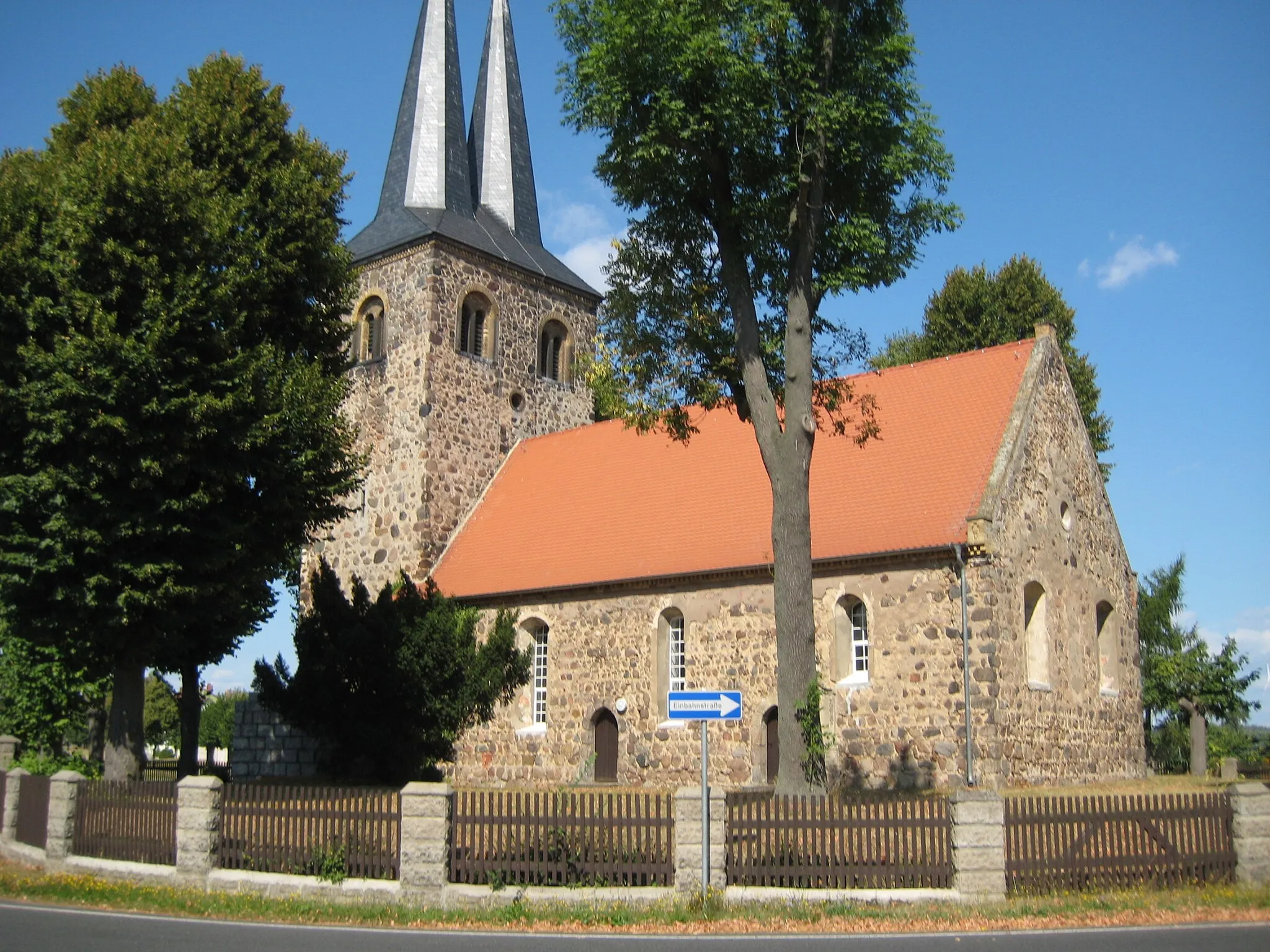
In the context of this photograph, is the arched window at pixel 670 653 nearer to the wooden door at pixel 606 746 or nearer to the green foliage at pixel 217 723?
the wooden door at pixel 606 746

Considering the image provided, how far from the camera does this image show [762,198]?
635 inches

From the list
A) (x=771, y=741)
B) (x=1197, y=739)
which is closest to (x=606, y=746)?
(x=771, y=741)

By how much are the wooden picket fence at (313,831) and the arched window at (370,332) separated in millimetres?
19554

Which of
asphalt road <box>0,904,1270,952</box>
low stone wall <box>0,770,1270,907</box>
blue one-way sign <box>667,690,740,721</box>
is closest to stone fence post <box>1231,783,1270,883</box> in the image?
low stone wall <box>0,770,1270,907</box>

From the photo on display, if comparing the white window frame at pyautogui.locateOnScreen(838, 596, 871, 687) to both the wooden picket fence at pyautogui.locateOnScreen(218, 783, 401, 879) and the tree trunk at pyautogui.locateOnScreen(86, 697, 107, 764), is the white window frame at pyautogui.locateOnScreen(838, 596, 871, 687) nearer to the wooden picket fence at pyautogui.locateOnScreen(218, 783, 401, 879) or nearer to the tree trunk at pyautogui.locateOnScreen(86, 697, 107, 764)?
the wooden picket fence at pyautogui.locateOnScreen(218, 783, 401, 879)

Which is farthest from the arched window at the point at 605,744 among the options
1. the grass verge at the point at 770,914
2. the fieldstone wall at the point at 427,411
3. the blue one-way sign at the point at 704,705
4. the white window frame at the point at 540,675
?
the blue one-way sign at the point at 704,705

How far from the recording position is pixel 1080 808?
44.1 ft

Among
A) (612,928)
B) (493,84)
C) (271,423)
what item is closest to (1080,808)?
(612,928)

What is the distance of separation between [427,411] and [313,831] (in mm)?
18231

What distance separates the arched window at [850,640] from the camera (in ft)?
71.9

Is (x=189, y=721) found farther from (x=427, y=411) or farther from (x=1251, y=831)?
(x=1251, y=831)

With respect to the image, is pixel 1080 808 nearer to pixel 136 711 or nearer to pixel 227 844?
pixel 227 844

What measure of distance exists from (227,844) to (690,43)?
36.0ft

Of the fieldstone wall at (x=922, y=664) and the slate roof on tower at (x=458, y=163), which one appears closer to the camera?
the fieldstone wall at (x=922, y=664)
